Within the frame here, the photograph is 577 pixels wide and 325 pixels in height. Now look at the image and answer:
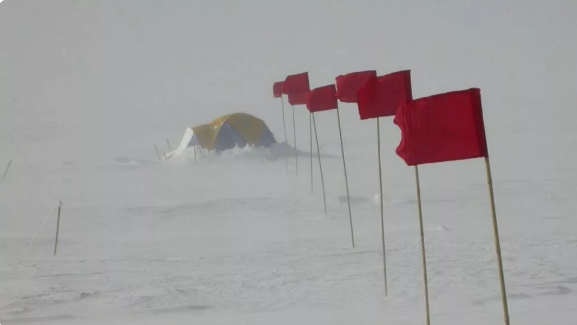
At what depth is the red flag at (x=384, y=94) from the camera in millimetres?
5062

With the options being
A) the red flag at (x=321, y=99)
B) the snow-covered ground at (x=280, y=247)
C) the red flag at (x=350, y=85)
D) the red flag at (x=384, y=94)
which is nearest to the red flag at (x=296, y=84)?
the snow-covered ground at (x=280, y=247)

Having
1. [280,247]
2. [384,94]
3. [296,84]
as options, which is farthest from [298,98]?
[384,94]

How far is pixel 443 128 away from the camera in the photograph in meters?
3.71

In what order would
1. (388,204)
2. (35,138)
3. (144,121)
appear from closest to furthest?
1. (388,204)
2. (35,138)
3. (144,121)

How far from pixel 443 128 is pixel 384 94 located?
4.84 ft

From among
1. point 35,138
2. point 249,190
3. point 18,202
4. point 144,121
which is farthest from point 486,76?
point 18,202

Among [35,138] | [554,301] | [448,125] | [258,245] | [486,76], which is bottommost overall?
[554,301]

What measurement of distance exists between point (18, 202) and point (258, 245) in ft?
14.9

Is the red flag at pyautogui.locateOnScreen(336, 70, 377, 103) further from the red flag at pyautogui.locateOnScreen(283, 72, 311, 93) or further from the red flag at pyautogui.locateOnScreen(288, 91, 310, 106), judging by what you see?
the red flag at pyautogui.locateOnScreen(288, 91, 310, 106)

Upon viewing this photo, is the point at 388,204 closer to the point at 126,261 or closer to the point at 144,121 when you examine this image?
the point at 126,261

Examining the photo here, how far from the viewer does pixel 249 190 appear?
1004 cm

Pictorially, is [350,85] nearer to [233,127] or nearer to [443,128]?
[443,128]

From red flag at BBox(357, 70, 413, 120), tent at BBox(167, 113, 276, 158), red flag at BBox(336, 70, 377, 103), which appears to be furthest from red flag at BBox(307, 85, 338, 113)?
tent at BBox(167, 113, 276, 158)

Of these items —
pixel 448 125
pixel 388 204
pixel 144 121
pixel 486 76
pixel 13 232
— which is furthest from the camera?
pixel 486 76
